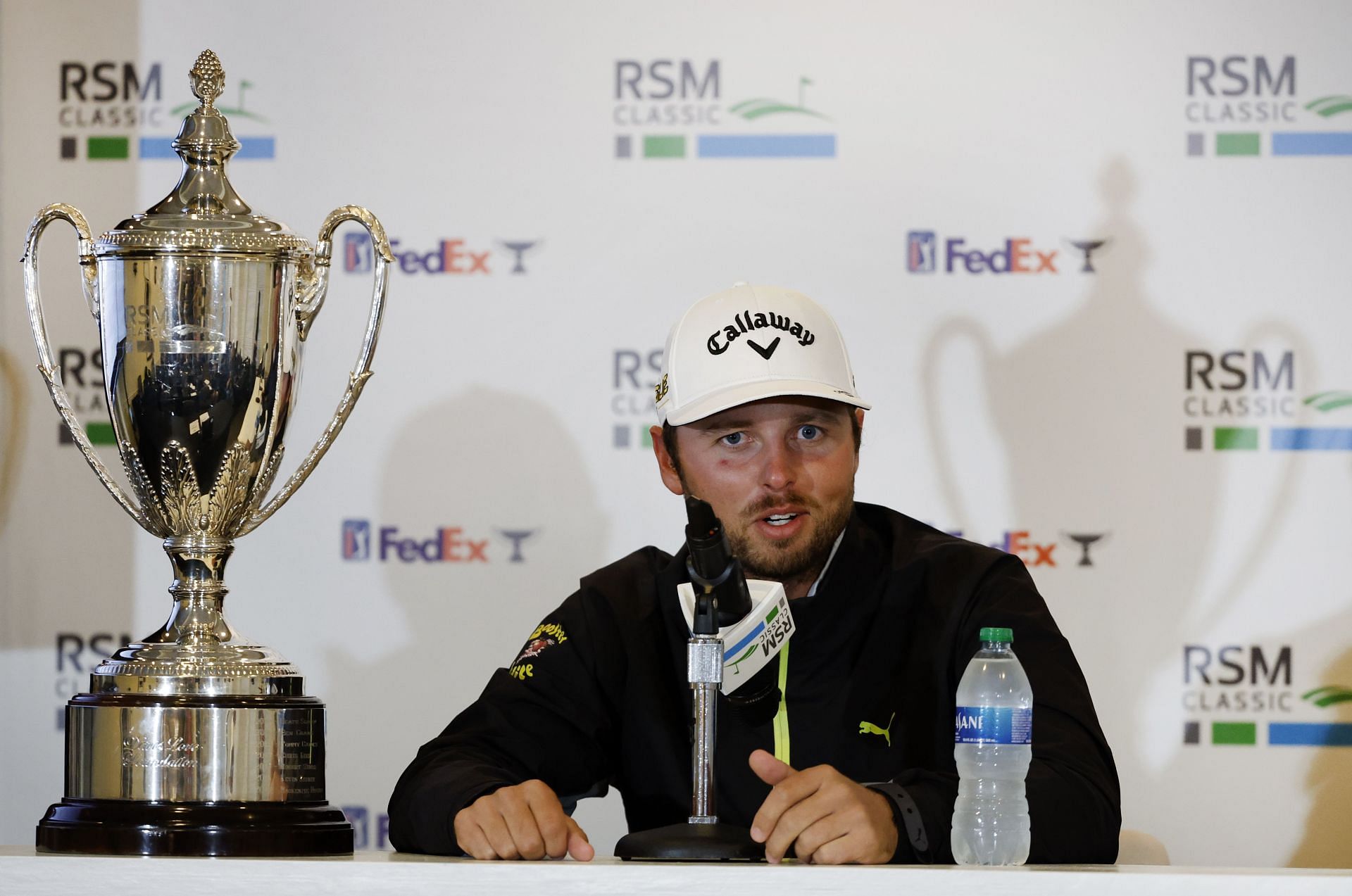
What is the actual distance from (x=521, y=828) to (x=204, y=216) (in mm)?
689

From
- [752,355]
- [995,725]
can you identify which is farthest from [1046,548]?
[995,725]

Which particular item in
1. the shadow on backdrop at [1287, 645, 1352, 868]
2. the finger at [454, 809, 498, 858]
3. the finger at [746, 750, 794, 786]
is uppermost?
the finger at [746, 750, 794, 786]

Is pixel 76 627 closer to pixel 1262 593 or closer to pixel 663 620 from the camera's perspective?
pixel 663 620

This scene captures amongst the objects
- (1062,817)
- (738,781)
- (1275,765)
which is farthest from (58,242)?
(1275,765)

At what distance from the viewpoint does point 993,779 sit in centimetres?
162

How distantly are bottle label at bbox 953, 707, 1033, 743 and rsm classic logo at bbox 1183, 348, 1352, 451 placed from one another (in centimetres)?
151

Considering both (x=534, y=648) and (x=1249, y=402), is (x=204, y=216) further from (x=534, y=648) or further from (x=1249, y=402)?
(x=1249, y=402)

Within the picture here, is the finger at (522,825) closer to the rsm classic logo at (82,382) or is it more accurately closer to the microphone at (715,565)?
the microphone at (715,565)

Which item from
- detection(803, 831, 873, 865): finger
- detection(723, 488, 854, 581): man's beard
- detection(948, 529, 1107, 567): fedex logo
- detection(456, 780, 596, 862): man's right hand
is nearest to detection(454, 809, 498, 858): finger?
detection(456, 780, 596, 862): man's right hand

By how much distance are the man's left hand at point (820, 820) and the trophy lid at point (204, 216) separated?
71cm

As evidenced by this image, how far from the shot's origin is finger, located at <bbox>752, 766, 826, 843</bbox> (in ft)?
4.76

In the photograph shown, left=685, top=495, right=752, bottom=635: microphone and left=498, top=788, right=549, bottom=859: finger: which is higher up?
left=685, top=495, right=752, bottom=635: microphone

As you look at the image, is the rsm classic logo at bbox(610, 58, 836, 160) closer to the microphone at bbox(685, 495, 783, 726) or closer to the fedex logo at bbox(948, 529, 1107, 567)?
the fedex logo at bbox(948, 529, 1107, 567)

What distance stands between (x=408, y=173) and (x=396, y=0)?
12.5 inches
